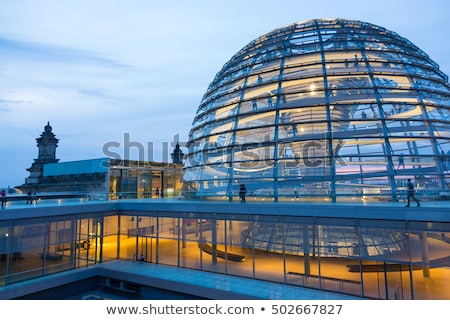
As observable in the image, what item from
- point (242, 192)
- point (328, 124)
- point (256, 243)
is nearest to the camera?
point (256, 243)

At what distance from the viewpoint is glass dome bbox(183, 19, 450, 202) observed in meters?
18.0

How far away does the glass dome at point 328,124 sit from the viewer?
59.0ft

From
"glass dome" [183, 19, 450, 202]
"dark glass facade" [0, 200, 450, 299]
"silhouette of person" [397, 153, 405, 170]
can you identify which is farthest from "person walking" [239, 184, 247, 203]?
"silhouette of person" [397, 153, 405, 170]

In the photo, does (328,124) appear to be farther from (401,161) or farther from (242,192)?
(242,192)

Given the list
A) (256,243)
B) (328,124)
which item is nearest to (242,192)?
(256,243)

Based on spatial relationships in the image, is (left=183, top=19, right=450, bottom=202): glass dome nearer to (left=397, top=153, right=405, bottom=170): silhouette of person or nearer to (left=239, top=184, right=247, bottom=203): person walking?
(left=397, top=153, right=405, bottom=170): silhouette of person

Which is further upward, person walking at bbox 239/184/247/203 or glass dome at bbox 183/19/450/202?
glass dome at bbox 183/19/450/202

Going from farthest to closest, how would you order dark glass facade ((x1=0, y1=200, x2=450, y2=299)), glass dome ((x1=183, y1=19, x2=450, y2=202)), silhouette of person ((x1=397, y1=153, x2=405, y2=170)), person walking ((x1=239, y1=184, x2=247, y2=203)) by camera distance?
person walking ((x1=239, y1=184, x2=247, y2=203)) < glass dome ((x1=183, y1=19, x2=450, y2=202)) < silhouette of person ((x1=397, y1=153, x2=405, y2=170)) < dark glass facade ((x1=0, y1=200, x2=450, y2=299))

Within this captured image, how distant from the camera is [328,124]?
19125 mm

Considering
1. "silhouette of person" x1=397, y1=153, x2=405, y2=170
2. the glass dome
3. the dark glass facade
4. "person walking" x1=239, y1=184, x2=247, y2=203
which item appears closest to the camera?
the dark glass facade

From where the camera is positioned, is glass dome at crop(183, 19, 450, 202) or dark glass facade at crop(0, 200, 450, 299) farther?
glass dome at crop(183, 19, 450, 202)

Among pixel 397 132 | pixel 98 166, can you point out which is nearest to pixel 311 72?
pixel 397 132

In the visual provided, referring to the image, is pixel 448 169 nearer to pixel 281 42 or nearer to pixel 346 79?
pixel 346 79

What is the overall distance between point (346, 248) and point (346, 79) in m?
10.8
